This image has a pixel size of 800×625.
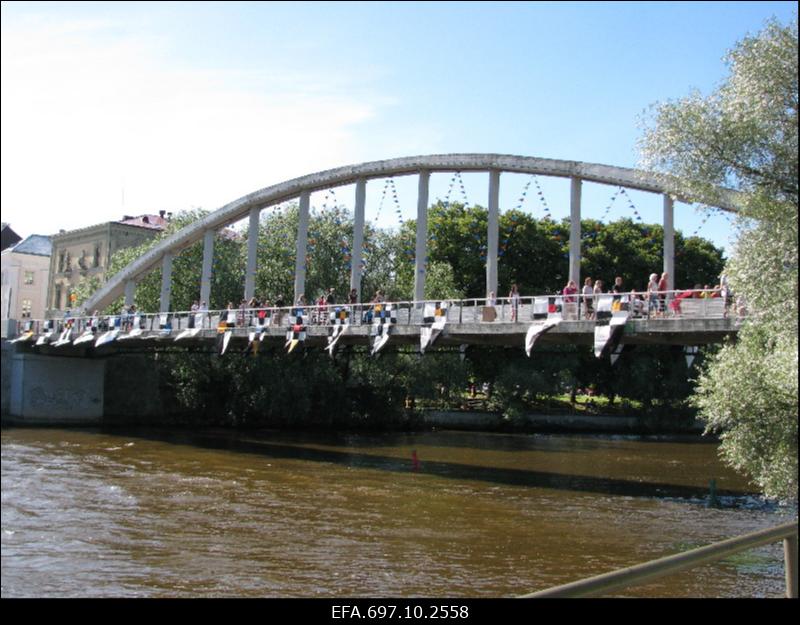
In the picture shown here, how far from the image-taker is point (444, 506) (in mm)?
21844

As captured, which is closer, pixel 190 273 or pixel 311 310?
pixel 311 310

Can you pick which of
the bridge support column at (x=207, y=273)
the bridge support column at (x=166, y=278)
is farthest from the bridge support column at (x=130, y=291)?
the bridge support column at (x=207, y=273)

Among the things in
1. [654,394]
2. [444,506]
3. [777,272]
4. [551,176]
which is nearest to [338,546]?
[444,506]

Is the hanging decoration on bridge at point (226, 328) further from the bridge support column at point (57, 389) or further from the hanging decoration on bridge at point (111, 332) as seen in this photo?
the bridge support column at point (57, 389)

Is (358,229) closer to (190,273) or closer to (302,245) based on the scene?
(302,245)

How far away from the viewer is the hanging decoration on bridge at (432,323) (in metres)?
25.6

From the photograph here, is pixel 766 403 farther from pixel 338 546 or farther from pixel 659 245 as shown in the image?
pixel 659 245

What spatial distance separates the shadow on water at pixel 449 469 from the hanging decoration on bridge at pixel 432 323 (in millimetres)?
4804

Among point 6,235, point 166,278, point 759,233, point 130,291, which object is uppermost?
point 166,278

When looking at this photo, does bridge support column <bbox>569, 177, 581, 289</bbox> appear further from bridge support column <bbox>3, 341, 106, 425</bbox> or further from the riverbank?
bridge support column <bbox>3, 341, 106, 425</bbox>

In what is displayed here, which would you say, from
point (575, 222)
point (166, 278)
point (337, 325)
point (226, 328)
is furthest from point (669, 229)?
point (166, 278)

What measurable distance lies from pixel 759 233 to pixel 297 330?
56.8 feet

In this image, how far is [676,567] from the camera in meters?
3.98

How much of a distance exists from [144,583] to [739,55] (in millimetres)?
13955
